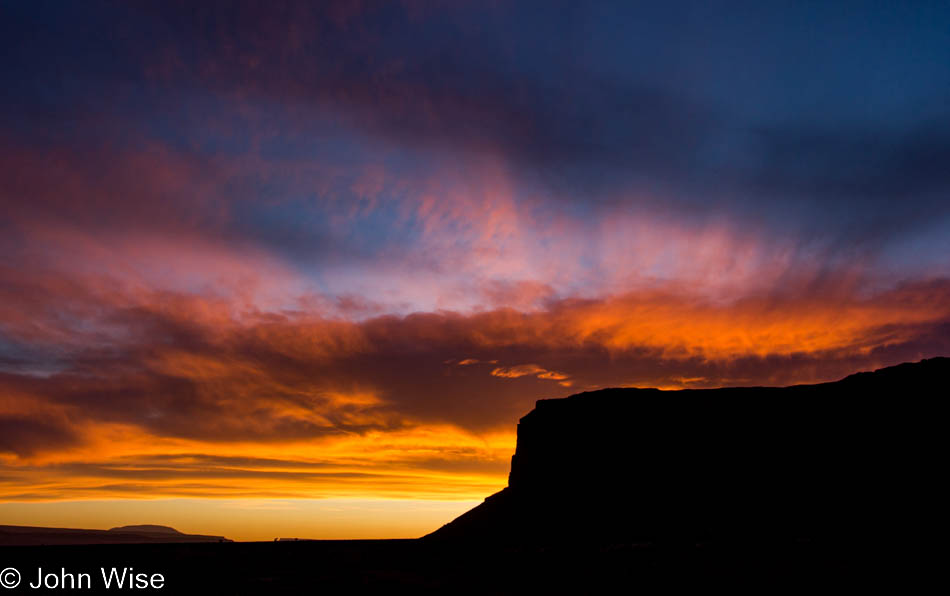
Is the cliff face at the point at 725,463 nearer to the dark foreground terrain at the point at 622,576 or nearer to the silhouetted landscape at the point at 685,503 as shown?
the silhouetted landscape at the point at 685,503

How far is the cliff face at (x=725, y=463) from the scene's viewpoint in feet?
241

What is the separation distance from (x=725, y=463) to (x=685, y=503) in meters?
7.60

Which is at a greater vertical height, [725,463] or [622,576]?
[725,463]

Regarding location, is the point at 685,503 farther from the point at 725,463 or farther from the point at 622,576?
the point at 622,576

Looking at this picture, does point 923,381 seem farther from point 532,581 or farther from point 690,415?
point 532,581

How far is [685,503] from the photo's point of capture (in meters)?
88.9

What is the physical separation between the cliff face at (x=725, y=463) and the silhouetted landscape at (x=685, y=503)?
20 cm

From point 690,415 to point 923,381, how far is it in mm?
30354

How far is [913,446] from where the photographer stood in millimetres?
72812

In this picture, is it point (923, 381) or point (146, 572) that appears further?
point (923, 381)

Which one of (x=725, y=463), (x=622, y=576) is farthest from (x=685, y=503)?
(x=622, y=576)

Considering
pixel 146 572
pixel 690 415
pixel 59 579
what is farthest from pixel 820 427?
pixel 59 579

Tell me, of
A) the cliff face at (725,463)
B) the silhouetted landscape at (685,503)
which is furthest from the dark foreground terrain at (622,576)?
the cliff face at (725,463)

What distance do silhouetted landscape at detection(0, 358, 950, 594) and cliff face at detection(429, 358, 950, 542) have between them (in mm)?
201
